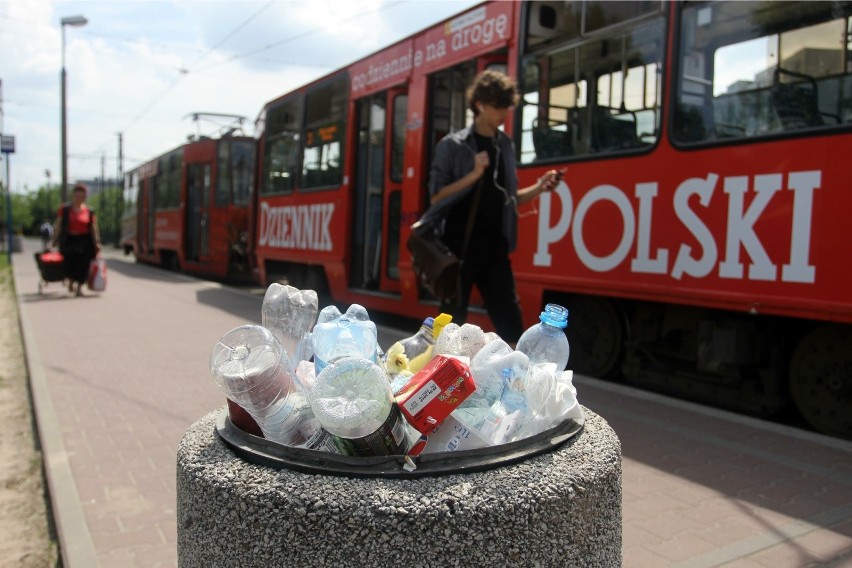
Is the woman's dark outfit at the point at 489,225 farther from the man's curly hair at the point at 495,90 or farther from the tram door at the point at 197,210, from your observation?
the tram door at the point at 197,210

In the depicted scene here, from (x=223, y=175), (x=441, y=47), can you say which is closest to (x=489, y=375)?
(x=441, y=47)

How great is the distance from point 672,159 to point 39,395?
15.7 ft

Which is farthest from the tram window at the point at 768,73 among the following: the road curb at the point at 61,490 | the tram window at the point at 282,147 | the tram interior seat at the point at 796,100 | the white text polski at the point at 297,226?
the tram window at the point at 282,147

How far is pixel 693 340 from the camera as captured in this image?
5.60m

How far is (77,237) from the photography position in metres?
12.7

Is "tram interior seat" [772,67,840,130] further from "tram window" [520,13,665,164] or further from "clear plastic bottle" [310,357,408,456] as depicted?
"clear plastic bottle" [310,357,408,456]

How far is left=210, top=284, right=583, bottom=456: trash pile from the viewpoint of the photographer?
5.52 feet

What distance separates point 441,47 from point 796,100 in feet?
13.5

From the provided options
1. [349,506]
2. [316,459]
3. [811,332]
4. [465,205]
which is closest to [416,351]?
[316,459]

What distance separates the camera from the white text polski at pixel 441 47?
281 inches

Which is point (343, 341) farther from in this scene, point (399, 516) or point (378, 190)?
point (378, 190)

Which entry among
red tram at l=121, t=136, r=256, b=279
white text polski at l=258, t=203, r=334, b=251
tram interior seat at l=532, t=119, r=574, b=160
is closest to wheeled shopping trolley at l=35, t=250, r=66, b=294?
white text polski at l=258, t=203, r=334, b=251

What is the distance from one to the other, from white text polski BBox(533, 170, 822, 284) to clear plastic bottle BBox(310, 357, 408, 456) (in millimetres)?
3581

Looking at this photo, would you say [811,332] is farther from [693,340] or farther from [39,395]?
[39,395]
